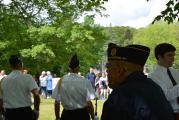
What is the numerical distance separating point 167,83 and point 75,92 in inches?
86.2

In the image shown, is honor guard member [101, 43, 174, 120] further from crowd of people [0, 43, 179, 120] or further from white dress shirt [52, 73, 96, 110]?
white dress shirt [52, 73, 96, 110]

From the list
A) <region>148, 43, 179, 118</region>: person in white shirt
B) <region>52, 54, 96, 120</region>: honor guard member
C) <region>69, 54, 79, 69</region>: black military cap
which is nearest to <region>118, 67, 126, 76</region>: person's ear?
<region>148, 43, 179, 118</region>: person in white shirt

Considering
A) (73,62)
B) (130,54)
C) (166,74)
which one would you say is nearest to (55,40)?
(73,62)

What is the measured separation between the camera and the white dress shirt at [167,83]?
19.1 feet

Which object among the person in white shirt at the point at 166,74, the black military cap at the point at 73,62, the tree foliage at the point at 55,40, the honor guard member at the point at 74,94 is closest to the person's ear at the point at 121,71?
the person in white shirt at the point at 166,74

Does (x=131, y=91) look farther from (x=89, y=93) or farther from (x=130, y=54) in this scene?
(x=89, y=93)

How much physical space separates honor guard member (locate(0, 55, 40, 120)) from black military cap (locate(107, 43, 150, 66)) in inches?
173

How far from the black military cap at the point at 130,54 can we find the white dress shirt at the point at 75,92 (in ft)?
14.3

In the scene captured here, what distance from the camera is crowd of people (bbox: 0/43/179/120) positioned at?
322cm

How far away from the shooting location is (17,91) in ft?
25.5

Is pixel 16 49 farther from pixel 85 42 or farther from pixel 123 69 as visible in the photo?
pixel 123 69

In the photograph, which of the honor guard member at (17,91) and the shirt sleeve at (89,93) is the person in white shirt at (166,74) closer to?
the shirt sleeve at (89,93)

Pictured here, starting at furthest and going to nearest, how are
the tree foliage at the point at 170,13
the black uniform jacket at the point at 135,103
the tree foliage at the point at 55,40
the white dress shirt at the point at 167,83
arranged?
the tree foliage at the point at 55,40, the tree foliage at the point at 170,13, the white dress shirt at the point at 167,83, the black uniform jacket at the point at 135,103

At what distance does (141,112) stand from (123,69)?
325mm
